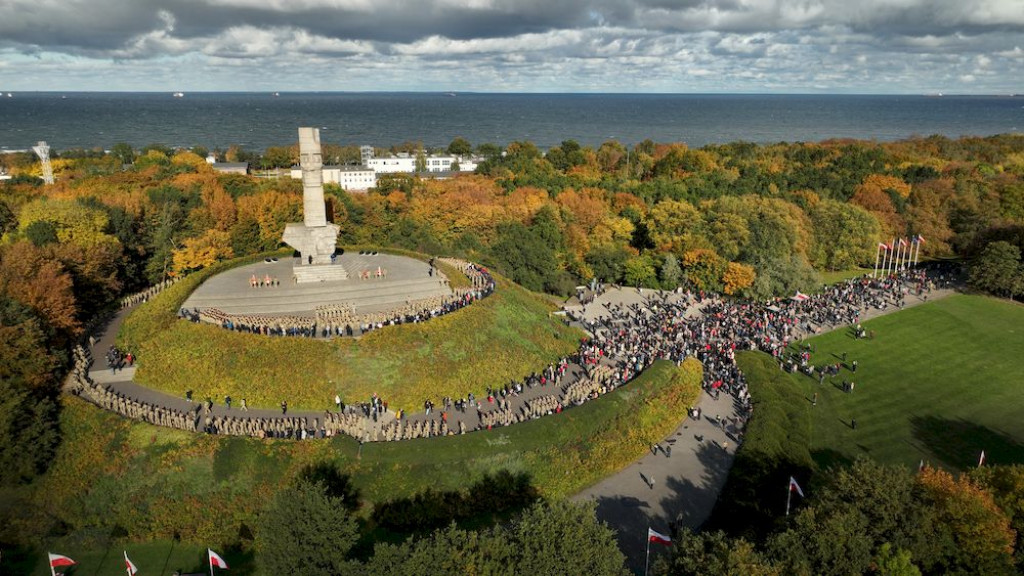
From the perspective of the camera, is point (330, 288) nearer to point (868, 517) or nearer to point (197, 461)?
point (197, 461)

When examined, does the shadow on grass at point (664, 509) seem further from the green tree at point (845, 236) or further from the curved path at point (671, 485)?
the green tree at point (845, 236)

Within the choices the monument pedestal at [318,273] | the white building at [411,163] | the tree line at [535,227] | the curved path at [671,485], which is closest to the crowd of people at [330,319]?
the monument pedestal at [318,273]

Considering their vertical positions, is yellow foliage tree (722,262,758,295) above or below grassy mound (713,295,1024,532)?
above

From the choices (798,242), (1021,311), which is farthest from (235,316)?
(1021,311)

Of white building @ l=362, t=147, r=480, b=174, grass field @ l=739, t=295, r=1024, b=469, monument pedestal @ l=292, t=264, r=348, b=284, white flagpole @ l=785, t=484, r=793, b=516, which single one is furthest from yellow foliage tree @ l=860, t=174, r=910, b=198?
white building @ l=362, t=147, r=480, b=174

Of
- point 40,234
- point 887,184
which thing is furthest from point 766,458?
point 887,184

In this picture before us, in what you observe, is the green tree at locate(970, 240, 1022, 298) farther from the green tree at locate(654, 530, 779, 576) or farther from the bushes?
the green tree at locate(654, 530, 779, 576)
